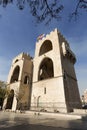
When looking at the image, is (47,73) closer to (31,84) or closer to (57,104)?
(31,84)

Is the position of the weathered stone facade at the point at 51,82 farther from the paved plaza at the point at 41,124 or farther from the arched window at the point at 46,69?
the paved plaza at the point at 41,124

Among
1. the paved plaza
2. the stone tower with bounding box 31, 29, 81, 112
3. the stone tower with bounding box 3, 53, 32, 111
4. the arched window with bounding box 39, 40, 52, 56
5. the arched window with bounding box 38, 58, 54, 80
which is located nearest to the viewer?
the paved plaza

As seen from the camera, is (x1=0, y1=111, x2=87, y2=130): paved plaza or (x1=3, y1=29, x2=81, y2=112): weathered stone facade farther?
(x1=3, y1=29, x2=81, y2=112): weathered stone facade

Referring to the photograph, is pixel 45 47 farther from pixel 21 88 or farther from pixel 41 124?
pixel 41 124

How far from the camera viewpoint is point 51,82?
82.0ft

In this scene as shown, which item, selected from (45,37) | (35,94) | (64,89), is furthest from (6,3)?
(45,37)

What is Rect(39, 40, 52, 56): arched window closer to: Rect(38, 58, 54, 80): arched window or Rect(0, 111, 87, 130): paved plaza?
Rect(38, 58, 54, 80): arched window

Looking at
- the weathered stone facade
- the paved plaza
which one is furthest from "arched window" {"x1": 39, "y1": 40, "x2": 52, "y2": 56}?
the paved plaza

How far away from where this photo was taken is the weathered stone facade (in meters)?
22.5

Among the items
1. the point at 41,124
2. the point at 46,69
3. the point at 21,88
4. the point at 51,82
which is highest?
the point at 46,69

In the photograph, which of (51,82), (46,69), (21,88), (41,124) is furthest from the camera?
(46,69)

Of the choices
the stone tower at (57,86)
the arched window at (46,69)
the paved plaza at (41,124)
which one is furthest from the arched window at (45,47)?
the paved plaza at (41,124)

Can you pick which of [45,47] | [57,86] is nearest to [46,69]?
[45,47]

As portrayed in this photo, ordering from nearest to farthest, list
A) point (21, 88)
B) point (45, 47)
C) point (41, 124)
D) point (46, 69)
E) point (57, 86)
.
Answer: point (41, 124)
point (57, 86)
point (21, 88)
point (45, 47)
point (46, 69)
